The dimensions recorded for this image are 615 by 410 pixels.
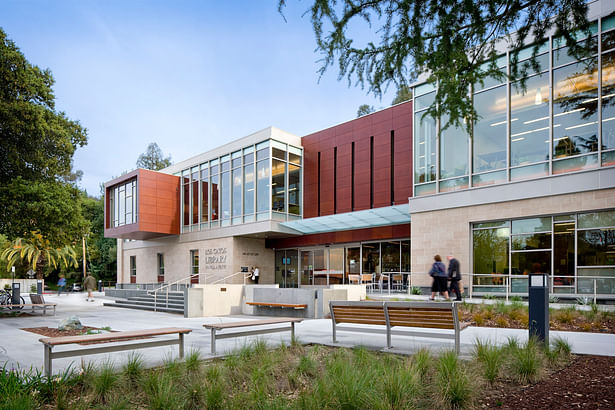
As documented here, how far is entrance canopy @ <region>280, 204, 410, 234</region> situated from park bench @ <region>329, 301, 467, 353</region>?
13.2 m

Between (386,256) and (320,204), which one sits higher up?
(320,204)

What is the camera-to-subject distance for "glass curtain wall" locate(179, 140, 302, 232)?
95.6 feet

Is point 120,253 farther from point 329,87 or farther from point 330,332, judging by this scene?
point 329,87

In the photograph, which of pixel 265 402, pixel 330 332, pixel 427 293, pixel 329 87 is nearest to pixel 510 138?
pixel 427 293

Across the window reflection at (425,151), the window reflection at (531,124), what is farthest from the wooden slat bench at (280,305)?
the window reflection at (531,124)

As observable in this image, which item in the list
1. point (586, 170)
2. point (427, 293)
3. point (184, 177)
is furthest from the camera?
point (184, 177)

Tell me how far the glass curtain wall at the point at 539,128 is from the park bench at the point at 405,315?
32.7ft

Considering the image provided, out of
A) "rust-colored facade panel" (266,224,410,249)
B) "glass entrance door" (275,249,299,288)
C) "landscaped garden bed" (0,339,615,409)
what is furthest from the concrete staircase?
"landscaped garden bed" (0,339,615,409)

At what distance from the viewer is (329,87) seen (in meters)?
6.72

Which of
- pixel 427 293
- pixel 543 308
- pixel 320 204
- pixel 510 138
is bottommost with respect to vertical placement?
pixel 427 293

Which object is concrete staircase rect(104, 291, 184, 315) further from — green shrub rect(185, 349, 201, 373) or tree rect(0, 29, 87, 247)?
green shrub rect(185, 349, 201, 373)

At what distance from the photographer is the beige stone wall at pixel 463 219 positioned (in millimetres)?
16345

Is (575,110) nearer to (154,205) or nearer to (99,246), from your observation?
(154,205)

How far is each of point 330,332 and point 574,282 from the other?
9.98 m
